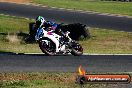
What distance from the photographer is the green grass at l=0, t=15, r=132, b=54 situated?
19694 mm

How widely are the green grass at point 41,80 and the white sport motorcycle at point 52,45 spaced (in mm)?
3717

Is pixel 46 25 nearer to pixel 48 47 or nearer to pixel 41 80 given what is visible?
pixel 48 47

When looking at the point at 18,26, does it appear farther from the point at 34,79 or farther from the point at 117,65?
the point at 34,79

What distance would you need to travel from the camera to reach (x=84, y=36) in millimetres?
23938

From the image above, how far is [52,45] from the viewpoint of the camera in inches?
664

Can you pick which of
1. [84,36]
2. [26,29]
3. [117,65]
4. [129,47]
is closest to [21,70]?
[117,65]

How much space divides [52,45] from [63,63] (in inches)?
87.3

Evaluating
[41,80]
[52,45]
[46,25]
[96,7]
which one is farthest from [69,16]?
[41,80]

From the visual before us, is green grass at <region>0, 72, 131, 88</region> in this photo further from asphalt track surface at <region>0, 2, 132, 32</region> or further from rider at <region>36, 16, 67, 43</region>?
asphalt track surface at <region>0, 2, 132, 32</region>

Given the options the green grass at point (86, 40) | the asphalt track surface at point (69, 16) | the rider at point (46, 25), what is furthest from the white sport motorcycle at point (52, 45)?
the asphalt track surface at point (69, 16)

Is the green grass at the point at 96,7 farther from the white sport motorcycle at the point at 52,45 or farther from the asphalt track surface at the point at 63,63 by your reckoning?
the asphalt track surface at the point at 63,63

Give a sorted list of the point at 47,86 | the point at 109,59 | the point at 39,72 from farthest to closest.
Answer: the point at 109,59, the point at 39,72, the point at 47,86

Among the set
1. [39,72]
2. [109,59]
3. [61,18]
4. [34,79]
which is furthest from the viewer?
[61,18]

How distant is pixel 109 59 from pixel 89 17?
1684 centimetres
